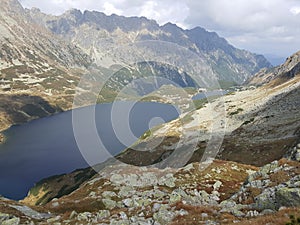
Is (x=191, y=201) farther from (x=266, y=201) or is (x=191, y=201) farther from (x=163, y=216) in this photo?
(x=266, y=201)

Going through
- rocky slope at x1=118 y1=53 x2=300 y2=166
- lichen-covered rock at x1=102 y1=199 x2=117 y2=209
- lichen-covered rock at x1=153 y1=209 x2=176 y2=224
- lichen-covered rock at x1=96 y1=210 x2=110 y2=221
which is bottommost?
rocky slope at x1=118 y1=53 x2=300 y2=166

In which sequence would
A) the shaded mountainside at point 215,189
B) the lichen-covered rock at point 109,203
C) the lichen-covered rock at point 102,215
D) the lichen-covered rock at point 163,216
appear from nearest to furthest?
the shaded mountainside at point 215,189, the lichen-covered rock at point 163,216, the lichen-covered rock at point 102,215, the lichen-covered rock at point 109,203

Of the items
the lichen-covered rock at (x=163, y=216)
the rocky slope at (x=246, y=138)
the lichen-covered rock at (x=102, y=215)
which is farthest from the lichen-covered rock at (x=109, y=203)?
the rocky slope at (x=246, y=138)

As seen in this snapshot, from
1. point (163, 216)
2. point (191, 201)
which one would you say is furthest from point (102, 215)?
point (191, 201)

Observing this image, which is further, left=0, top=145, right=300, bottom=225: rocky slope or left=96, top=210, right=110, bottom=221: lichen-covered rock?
left=96, top=210, right=110, bottom=221: lichen-covered rock

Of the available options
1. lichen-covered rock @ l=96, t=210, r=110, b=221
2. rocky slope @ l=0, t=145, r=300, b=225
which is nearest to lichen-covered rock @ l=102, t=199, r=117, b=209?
rocky slope @ l=0, t=145, r=300, b=225

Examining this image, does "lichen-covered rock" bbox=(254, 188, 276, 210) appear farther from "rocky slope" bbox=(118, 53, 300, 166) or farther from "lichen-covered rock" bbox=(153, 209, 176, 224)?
"rocky slope" bbox=(118, 53, 300, 166)

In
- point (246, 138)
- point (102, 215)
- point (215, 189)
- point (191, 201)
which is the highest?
point (102, 215)

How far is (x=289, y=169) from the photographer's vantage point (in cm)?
3600

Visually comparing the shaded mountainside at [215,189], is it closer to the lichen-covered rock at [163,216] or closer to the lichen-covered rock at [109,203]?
the lichen-covered rock at [163,216]

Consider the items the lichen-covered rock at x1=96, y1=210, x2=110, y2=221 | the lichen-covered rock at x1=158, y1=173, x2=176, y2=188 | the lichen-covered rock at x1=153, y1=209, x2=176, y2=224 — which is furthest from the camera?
the lichen-covered rock at x1=158, y1=173, x2=176, y2=188

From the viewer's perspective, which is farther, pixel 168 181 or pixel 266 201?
pixel 168 181

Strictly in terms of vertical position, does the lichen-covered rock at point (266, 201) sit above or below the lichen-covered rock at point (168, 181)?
above

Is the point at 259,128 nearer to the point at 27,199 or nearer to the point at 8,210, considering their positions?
the point at 8,210
